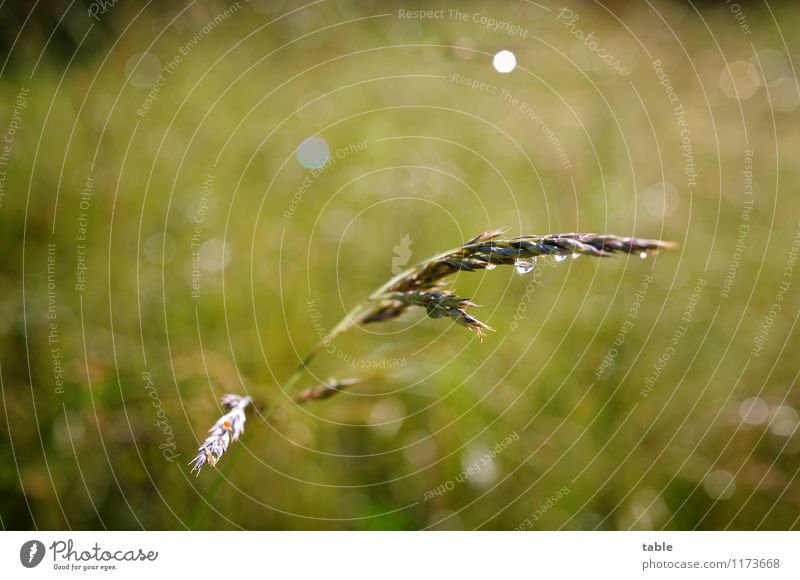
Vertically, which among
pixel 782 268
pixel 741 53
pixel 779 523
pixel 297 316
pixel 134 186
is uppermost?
pixel 741 53

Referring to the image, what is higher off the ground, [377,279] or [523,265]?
[377,279]

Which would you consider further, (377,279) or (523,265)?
(377,279)

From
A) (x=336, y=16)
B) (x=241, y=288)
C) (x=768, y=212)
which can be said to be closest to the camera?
(x=241, y=288)

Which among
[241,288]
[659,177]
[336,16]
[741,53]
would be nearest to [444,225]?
[241,288]

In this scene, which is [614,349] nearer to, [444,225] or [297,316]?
[444,225]

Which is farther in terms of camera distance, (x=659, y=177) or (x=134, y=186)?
(x=659, y=177)

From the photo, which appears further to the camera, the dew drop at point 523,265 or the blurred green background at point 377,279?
the blurred green background at point 377,279

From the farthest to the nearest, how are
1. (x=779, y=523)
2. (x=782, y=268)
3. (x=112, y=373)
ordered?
(x=782, y=268), (x=112, y=373), (x=779, y=523)

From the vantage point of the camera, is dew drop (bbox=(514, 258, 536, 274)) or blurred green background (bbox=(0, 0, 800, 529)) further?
blurred green background (bbox=(0, 0, 800, 529))
